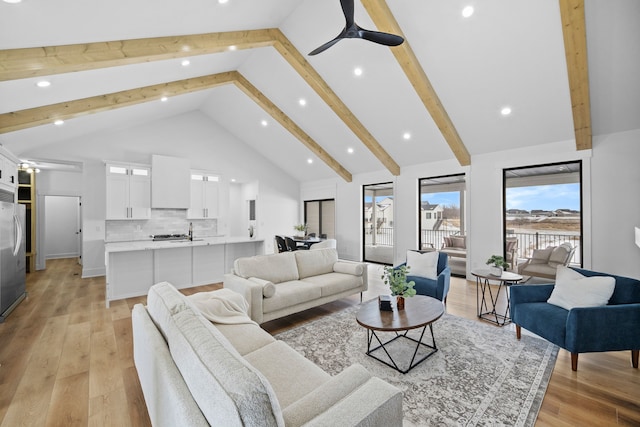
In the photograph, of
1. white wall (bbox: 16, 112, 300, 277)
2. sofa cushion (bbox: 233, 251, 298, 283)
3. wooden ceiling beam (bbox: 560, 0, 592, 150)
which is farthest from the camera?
white wall (bbox: 16, 112, 300, 277)

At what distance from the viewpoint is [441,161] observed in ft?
19.7

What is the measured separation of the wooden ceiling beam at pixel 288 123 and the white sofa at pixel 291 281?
3642mm

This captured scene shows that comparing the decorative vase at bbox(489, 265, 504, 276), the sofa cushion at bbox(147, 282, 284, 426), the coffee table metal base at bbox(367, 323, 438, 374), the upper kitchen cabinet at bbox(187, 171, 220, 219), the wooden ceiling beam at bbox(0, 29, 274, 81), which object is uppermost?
the wooden ceiling beam at bbox(0, 29, 274, 81)

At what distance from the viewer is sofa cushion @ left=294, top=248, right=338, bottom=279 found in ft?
13.2

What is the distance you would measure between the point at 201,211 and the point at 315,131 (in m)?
3.54

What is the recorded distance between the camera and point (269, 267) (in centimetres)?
364

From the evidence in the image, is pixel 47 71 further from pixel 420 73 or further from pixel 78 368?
pixel 420 73

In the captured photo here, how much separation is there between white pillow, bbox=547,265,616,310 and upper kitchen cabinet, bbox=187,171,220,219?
22.7 feet

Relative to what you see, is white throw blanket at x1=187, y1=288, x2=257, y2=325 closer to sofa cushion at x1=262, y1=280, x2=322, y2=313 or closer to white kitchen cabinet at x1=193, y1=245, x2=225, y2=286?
sofa cushion at x1=262, y1=280, x2=322, y2=313

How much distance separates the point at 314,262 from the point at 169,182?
449 centimetres

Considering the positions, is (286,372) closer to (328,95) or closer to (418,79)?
(418,79)

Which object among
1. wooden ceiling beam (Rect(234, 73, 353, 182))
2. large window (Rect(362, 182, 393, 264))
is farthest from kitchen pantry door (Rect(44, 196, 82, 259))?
large window (Rect(362, 182, 393, 264))

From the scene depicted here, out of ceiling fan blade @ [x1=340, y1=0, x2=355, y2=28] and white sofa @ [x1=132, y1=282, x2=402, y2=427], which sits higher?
ceiling fan blade @ [x1=340, y1=0, x2=355, y2=28]

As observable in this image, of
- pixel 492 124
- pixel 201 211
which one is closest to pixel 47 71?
pixel 201 211
